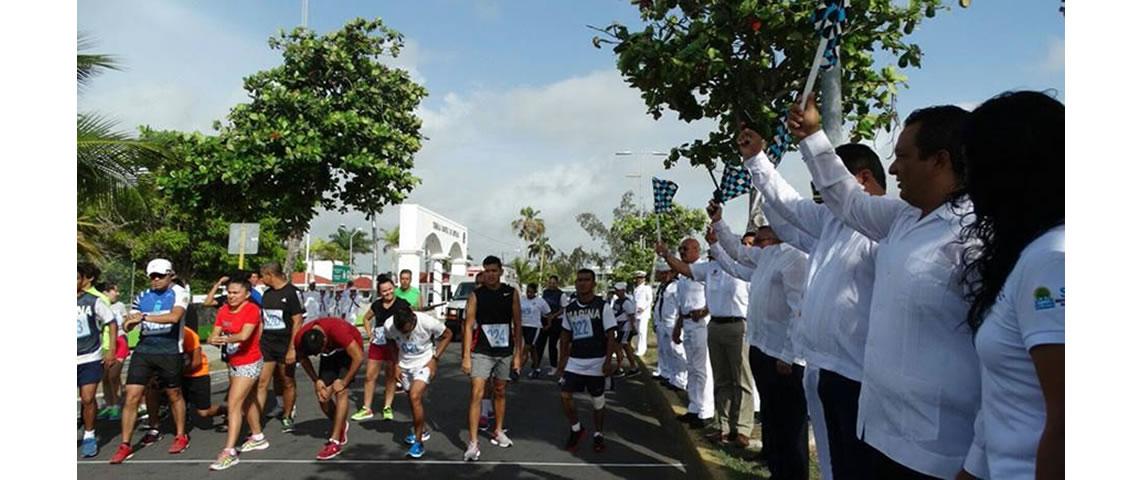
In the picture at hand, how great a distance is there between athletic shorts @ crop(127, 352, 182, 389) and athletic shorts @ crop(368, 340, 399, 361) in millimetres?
1924

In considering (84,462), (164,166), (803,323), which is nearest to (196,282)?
(164,166)

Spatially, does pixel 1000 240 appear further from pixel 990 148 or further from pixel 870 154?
pixel 870 154

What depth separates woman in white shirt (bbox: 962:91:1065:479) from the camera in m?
1.57

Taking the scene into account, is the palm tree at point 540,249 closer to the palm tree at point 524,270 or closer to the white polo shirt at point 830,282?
the palm tree at point 524,270

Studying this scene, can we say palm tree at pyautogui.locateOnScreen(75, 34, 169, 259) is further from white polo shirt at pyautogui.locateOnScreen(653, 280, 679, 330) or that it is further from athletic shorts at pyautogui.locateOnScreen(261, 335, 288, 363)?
white polo shirt at pyautogui.locateOnScreen(653, 280, 679, 330)

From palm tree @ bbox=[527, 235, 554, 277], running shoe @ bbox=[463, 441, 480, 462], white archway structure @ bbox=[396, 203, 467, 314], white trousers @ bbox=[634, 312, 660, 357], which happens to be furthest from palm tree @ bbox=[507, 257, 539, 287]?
running shoe @ bbox=[463, 441, 480, 462]

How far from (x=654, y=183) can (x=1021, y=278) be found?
6.12 meters

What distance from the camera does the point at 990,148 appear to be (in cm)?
183

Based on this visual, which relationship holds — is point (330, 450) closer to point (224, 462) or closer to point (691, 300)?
point (224, 462)

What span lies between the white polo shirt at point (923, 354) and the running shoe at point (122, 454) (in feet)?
22.4

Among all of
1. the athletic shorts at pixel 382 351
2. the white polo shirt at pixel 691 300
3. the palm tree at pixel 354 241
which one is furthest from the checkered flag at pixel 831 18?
the palm tree at pixel 354 241

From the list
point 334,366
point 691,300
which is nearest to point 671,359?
point 691,300

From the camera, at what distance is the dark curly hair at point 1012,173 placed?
1.74 m

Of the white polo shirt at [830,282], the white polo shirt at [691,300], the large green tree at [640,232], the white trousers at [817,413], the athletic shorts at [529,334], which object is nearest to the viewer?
the white polo shirt at [830,282]
